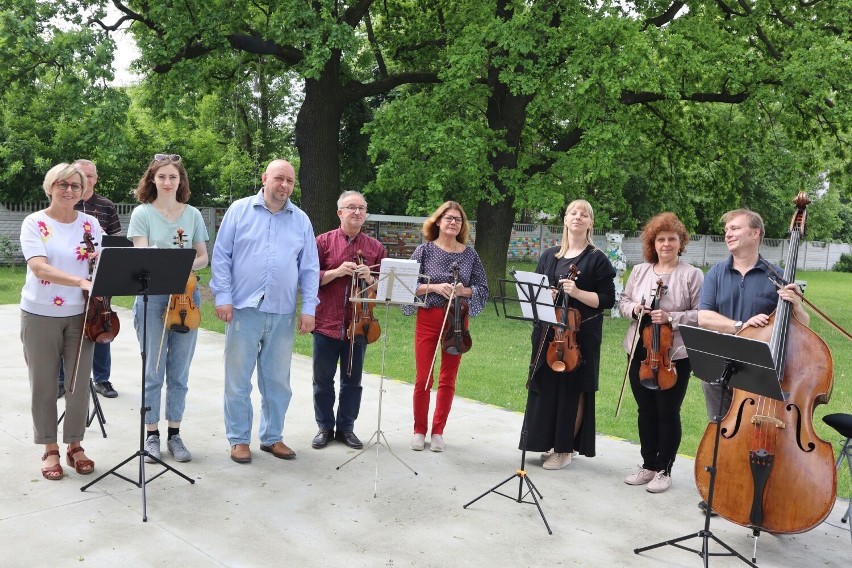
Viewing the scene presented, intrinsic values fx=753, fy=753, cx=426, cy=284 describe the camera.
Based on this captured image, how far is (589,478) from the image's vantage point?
18.0 feet

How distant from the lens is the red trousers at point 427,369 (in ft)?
18.9

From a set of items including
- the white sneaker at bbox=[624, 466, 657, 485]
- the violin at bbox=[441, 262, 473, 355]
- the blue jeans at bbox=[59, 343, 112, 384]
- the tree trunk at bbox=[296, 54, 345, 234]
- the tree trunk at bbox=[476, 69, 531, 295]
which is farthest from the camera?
the tree trunk at bbox=[476, 69, 531, 295]

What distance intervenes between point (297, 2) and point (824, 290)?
2495 cm

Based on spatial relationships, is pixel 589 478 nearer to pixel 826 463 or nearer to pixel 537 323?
pixel 537 323

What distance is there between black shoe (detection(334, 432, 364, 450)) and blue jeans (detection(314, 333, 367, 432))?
0.04m

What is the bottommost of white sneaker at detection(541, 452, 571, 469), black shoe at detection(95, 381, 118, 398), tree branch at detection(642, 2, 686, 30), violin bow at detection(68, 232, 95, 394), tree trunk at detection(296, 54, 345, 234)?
black shoe at detection(95, 381, 118, 398)

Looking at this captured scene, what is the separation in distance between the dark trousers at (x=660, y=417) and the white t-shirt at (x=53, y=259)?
146 inches

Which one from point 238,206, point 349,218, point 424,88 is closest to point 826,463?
point 349,218

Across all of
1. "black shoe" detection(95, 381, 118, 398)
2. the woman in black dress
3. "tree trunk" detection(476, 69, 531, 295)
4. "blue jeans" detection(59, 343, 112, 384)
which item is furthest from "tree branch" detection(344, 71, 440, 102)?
the woman in black dress

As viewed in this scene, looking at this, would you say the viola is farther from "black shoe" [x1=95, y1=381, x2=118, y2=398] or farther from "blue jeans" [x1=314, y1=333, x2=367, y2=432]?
"black shoe" [x1=95, y1=381, x2=118, y2=398]

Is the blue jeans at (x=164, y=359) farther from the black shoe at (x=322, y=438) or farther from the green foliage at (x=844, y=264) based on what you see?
the green foliage at (x=844, y=264)

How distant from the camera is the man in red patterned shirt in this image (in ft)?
18.5

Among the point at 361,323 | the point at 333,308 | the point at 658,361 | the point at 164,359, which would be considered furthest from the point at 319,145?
the point at 658,361

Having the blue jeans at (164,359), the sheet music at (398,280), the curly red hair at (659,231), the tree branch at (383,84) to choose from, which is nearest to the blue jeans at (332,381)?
the sheet music at (398,280)
